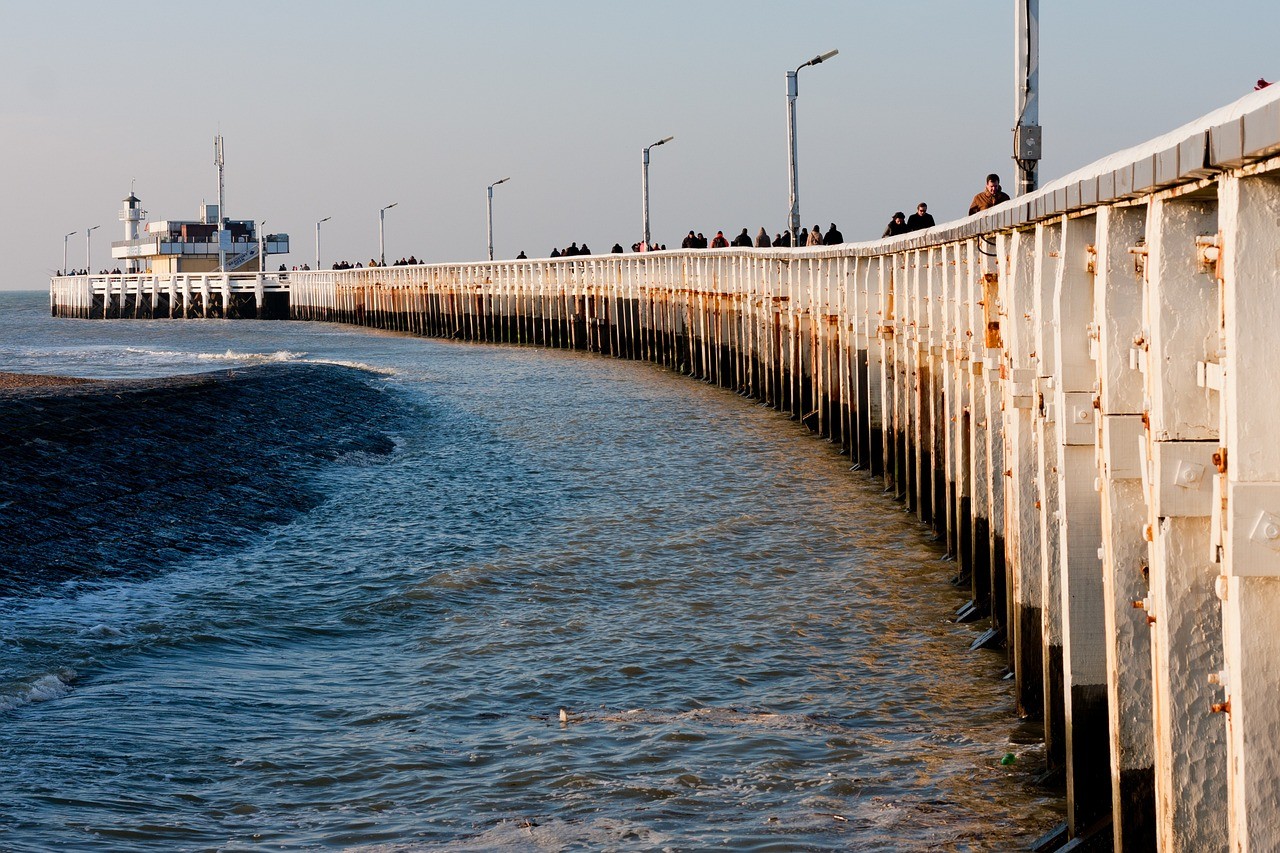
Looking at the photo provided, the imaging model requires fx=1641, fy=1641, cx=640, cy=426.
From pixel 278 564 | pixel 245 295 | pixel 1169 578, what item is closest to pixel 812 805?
pixel 1169 578

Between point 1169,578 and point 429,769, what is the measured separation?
13.4 feet

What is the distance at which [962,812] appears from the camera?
7.09 meters

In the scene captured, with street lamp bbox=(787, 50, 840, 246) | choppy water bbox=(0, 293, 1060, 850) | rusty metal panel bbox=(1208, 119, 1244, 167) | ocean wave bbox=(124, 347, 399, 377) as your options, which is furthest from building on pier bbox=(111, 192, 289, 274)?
rusty metal panel bbox=(1208, 119, 1244, 167)

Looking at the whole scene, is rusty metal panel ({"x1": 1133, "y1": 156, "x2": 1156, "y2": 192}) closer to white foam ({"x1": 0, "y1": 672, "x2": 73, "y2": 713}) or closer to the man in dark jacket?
white foam ({"x1": 0, "y1": 672, "x2": 73, "y2": 713})

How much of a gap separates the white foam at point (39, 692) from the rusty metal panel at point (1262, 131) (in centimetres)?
696

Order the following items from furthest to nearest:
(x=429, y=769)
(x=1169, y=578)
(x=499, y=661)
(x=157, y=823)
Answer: (x=499, y=661) → (x=429, y=769) → (x=157, y=823) → (x=1169, y=578)

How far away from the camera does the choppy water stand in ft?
23.3

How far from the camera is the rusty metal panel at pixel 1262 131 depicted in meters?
3.64

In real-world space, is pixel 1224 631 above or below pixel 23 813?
above

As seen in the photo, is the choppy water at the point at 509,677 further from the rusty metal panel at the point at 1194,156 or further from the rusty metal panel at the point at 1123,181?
the rusty metal panel at the point at 1194,156

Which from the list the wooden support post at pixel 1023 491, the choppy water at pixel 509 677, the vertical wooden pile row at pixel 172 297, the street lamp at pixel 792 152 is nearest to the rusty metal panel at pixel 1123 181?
the wooden support post at pixel 1023 491

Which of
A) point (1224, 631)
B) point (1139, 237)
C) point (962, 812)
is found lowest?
point (962, 812)

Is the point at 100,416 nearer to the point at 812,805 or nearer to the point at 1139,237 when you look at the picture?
the point at 812,805

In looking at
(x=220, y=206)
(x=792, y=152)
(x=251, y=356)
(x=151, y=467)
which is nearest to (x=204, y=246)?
(x=220, y=206)
